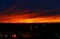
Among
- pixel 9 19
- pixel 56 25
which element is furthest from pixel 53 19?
pixel 9 19

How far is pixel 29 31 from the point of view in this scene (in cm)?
128

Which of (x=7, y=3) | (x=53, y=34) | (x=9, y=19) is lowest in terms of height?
(x=53, y=34)

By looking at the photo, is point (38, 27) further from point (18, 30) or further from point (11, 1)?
point (11, 1)

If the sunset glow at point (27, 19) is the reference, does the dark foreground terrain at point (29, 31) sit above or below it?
below

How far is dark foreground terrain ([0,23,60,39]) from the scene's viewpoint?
4.17ft

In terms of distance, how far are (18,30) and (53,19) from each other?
0.24 metres

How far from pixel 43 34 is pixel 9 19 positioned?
0.82 ft

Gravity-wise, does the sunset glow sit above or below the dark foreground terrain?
above

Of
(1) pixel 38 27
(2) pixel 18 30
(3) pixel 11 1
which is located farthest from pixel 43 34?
A: (3) pixel 11 1

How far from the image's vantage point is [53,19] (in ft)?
4.09

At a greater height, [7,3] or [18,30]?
[7,3]

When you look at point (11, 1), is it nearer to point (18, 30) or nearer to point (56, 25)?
point (18, 30)

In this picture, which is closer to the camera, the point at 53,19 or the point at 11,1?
the point at 53,19

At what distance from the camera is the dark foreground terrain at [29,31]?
4.17 feet
